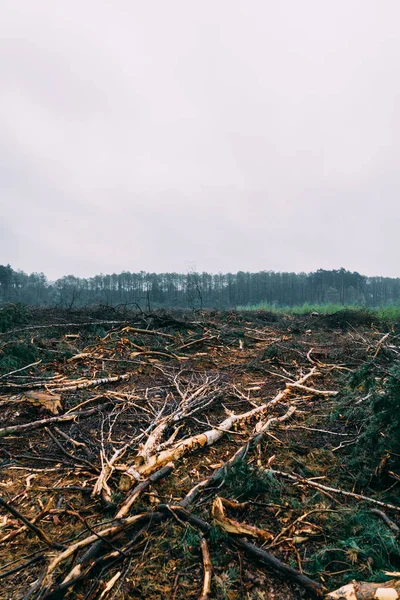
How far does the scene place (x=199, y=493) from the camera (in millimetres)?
2211

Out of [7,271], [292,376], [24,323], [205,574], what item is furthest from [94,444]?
[7,271]

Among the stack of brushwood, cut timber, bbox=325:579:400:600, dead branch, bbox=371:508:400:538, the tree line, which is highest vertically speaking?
the tree line

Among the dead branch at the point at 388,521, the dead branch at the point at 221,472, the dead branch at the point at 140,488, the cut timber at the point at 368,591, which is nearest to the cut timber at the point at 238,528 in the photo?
the dead branch at the point at 221,472

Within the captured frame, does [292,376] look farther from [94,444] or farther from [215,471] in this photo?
[94,444]

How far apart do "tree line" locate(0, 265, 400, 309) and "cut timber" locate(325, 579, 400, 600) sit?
42.3 meters

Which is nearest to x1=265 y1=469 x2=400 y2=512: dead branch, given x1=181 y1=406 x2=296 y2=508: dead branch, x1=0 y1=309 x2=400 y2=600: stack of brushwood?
x1=0 y1=309 x2=400 y2=600: stack of brushwood

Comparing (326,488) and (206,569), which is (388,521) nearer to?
(326,488)

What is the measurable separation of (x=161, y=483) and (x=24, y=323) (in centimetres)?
900

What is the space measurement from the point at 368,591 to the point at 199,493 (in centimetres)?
121

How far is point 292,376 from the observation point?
217 inches

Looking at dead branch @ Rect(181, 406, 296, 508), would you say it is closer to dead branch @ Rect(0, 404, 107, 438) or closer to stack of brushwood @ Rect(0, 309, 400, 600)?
stack of brushwood @ Rect(0, 309, 400, 600)

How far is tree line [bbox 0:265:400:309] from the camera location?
46188 millimetres

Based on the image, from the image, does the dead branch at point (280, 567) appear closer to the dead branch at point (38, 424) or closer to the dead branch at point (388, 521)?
the dead branch at point (388, 521)

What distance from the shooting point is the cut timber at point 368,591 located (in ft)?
4.08
